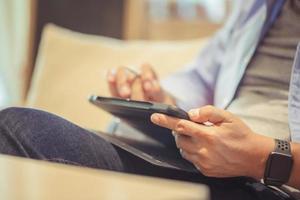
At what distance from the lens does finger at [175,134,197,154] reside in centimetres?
79

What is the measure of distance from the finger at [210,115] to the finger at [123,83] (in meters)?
0.36

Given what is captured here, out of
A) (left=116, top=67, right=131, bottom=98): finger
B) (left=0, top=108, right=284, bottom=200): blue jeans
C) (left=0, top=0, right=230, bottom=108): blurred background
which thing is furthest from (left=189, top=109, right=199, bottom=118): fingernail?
(left=0, top=0, right=230, bottom=108): blurred background

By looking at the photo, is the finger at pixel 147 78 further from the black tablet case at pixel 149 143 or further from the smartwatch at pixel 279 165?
the smartwatch at pixel 279 165

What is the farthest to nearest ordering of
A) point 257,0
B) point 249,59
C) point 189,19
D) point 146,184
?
point 189,19, point 257,0, point 249,59, point 146,184

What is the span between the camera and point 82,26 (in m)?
2.32

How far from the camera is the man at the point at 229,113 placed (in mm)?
770

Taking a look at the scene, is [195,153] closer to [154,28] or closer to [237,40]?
[237,40]

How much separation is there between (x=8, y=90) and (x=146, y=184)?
6.08 ft

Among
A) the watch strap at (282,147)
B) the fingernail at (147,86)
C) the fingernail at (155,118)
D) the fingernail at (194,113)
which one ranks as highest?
the fingernail at (194,113)

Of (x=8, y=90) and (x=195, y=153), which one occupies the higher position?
(x=195, y=153)

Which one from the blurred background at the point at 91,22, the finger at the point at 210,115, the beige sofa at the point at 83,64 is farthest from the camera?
the blurred background at the point at 91,22

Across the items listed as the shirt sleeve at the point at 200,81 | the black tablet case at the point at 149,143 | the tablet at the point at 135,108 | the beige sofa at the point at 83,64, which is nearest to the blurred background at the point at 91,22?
the beige sofa at the point at 83,64

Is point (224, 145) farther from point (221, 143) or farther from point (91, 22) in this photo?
point (91, 22)

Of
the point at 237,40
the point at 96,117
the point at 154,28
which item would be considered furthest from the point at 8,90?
the point at 237,40
